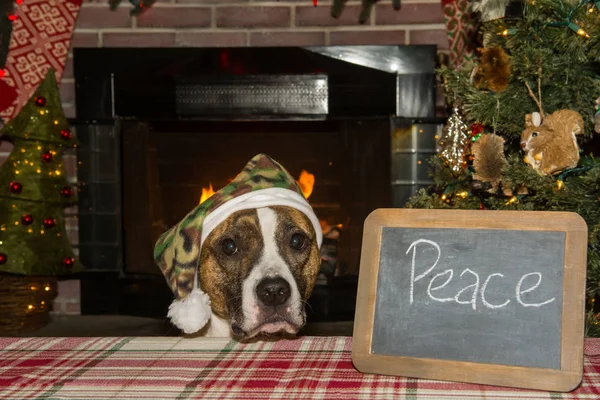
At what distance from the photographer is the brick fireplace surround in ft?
11.0

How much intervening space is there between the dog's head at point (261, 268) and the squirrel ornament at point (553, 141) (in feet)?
1.80

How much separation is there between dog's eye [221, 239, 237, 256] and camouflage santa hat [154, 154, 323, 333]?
5 cm

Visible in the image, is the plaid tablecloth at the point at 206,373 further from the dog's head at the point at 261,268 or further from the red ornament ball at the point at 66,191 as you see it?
the red ornament ball at the point at 66,191

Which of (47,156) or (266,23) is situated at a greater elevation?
(266,23)

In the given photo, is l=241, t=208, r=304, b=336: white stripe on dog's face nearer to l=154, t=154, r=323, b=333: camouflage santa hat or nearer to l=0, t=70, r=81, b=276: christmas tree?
l=154, t=154, r=323, b=333: camouflage santa hat

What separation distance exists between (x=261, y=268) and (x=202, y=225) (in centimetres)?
16

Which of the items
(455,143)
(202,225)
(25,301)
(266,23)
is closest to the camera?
(202,225)

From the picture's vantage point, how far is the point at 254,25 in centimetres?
339

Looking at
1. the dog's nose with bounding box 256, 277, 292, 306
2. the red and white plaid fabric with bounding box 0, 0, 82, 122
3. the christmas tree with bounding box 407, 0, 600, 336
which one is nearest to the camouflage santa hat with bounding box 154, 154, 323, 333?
the dog's nose with bounding box 256, 277, 292, 306

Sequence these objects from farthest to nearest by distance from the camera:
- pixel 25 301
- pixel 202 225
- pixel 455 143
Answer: pixel 25 301 → pixel 455 143 → pixel 202 225

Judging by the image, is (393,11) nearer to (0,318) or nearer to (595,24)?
(595,24)

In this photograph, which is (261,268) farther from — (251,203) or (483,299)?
(483,299)

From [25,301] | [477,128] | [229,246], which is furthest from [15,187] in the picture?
[477,128]

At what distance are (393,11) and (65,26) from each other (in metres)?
1.44
